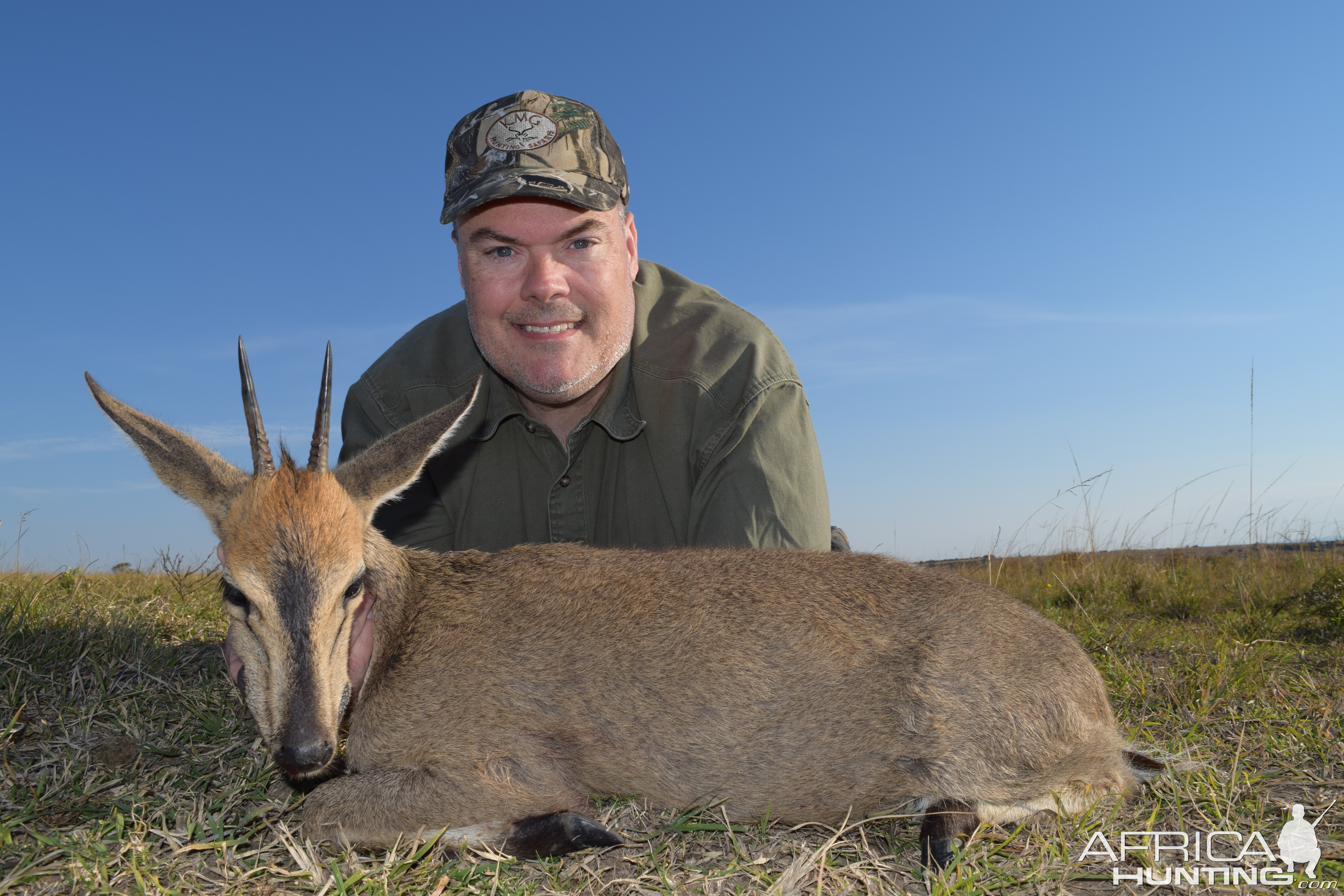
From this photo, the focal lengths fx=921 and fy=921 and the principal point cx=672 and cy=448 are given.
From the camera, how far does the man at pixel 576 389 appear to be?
19.1 feet

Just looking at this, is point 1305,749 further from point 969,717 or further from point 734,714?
point 734,714

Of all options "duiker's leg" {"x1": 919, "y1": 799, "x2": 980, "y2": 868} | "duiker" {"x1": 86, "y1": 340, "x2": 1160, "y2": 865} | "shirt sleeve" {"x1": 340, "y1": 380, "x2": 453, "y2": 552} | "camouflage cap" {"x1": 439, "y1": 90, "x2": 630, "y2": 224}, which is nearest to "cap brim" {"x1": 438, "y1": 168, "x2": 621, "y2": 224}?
"camouflage cap" {"x1": 439, "y1": 90, "x2": 630, "y2": 224}

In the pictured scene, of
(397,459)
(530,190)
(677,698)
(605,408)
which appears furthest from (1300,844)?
(530,190)

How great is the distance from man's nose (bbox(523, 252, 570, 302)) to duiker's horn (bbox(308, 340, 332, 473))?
6.95ft

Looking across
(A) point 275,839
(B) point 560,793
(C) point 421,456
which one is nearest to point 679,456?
(C) point 421,456

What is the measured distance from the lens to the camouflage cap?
5.77m

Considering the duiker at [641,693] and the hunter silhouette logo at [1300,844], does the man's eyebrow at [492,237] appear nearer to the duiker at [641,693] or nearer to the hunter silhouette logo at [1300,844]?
the duiker at [641,693]

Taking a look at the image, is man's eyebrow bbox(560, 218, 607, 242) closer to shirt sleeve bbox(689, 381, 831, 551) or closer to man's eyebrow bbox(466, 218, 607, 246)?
man's eyebrow bbox(466, 218, 607, 246)

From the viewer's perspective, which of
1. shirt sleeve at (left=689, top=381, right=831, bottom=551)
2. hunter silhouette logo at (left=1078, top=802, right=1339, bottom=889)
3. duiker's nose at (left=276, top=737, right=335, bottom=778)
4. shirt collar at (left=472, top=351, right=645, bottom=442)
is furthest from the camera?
shirt collar at (left=472, top=351, right=645, bottom=442)

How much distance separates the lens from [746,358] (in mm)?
6180

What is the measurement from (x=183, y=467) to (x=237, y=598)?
30.3 inches

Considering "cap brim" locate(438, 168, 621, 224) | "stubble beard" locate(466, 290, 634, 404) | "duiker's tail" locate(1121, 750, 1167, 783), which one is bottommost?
"duiker's tail" locate(1121, 750, 1167, 783)

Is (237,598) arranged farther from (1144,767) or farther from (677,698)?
(1144,767)

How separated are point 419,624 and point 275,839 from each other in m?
0.99
